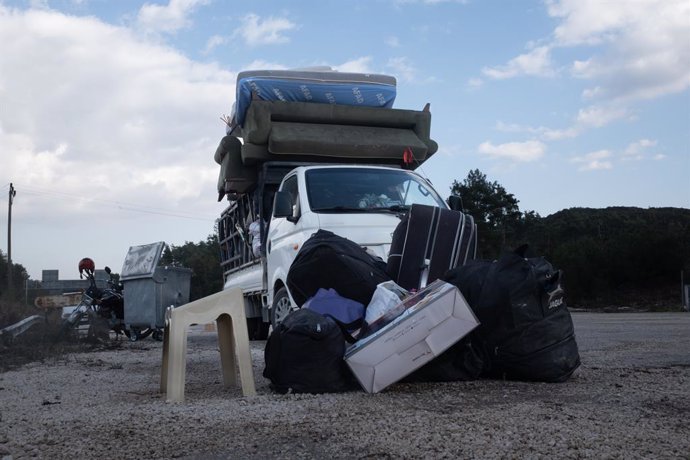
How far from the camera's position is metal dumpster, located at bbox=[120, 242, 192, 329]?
1252cm

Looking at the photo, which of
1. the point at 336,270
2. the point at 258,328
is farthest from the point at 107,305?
the point at 336,270

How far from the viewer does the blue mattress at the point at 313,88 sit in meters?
9.07

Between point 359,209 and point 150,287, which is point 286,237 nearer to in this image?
point 359,209

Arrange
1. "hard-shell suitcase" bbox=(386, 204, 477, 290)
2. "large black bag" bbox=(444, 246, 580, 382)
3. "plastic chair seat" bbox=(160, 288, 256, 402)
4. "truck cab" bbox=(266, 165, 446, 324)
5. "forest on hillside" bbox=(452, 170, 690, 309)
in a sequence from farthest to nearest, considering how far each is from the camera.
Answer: "forest on hillside" bbox=(452, 170, 690, 309) → "truck cab" bbox=(266, 165, 446, 324) → "hard-shell suitcase" bbox=(386, 204, 477, 290) → "large black bag" bbox=(444, 246, 580, 382) → "plastic chair seat" bbox=(160, 288, 256, 402)

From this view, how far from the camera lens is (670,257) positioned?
4194 cm

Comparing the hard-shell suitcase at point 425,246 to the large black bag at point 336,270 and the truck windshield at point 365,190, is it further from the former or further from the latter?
the truck windshield at point 365,190

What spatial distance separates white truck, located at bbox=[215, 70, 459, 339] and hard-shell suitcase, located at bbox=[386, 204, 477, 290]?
83 cm

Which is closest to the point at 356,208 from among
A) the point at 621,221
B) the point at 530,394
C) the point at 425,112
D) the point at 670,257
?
the point at 425,112

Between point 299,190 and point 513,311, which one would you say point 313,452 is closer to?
point 513,311

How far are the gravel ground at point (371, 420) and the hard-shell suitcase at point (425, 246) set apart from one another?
1.16 meters

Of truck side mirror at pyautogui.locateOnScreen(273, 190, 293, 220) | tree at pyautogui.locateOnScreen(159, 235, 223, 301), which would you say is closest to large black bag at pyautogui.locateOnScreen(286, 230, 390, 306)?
truck side mirror at pyautogui.locateOnScreen(273, 190, 293, 220)

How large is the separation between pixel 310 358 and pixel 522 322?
1.49 metres

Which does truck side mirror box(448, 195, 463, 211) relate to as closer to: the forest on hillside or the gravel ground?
the gravel ground

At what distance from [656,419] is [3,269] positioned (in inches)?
2291
